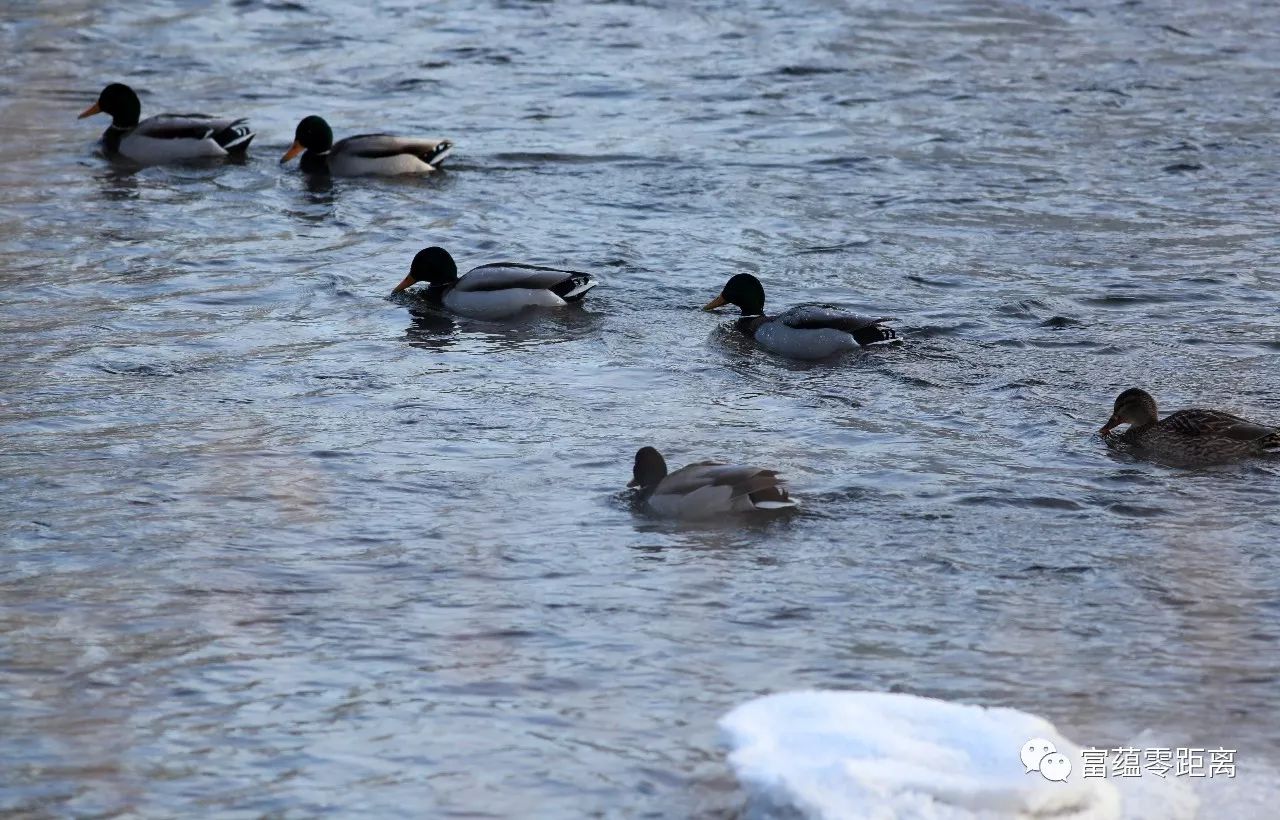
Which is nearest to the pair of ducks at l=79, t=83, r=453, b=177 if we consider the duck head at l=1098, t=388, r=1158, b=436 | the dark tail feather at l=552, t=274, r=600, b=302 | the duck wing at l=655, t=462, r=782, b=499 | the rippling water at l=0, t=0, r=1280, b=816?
the rippling water at l=0, t=0, r=1280, b=816

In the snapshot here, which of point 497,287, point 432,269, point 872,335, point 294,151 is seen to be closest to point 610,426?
point 872,335

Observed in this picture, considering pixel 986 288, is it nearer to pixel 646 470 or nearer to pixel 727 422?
pixel 727 422

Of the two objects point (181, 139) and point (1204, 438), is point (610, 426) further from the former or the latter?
point (181, 139)

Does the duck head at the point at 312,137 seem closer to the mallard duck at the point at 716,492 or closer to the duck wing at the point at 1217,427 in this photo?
the mallard duck at the point at 716,492

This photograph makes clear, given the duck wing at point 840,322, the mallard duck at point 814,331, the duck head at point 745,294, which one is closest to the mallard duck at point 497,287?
the duck head at point 745,294

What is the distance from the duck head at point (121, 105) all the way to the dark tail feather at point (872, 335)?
909 centimetres

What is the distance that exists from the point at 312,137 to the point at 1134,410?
9.44 meters

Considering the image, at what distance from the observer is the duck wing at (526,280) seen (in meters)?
13.0

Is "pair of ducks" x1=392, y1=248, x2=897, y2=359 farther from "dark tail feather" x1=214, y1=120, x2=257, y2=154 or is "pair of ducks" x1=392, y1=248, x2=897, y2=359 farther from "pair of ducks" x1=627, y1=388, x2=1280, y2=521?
"dark tail feather" x1=214, y1=120, x2=257, y2=154

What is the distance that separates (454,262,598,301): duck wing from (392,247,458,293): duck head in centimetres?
26

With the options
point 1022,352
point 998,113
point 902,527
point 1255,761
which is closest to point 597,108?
point 998,113

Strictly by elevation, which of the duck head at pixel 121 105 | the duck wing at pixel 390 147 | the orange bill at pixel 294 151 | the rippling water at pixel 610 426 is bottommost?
the rippling water at pixel 610 426

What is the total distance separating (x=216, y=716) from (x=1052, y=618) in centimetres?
330

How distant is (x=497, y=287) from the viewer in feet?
43.4
